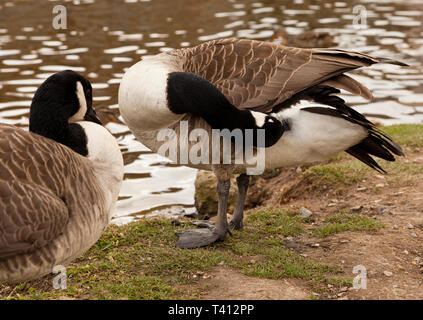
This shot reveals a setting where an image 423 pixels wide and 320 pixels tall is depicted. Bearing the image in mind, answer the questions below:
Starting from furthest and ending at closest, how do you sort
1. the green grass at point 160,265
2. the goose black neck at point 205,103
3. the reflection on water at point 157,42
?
the reflection on water at point 157,42
the goose black neck at point 205,103
the green grass at point 160,265

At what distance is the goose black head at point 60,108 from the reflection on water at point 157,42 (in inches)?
137

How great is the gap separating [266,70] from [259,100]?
0.39 metres

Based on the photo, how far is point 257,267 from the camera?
535 cm

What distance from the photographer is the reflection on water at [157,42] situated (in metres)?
10.1

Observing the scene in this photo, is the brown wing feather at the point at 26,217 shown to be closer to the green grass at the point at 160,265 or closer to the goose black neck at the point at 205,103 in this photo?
the green grass at the point at 160,265

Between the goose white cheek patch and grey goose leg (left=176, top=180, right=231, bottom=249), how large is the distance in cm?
166

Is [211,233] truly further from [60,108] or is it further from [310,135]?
[60,108]

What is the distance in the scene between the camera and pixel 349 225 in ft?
20.7

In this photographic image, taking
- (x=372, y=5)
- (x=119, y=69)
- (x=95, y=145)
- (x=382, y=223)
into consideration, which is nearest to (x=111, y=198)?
(x=95, y=145)

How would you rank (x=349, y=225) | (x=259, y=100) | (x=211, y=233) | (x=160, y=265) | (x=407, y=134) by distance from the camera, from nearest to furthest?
(x=160, y=265) < (x=259, y=100) < (x=211, y=233) < (x=349, y=225) < (x=407, y=134)

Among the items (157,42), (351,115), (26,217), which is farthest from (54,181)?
(157,42)

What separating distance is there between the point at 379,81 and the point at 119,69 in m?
6.13

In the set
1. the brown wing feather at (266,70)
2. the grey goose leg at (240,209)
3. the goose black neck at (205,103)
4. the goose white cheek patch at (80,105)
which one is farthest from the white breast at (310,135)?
the goose white cheek patch at (80,105)

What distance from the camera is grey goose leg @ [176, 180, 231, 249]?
19.3ft
